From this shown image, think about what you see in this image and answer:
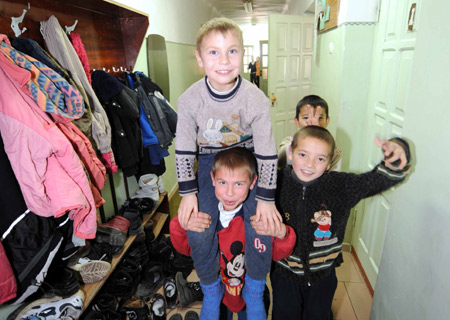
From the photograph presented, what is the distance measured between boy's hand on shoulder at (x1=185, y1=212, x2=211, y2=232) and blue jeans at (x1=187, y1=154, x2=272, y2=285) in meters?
0.04

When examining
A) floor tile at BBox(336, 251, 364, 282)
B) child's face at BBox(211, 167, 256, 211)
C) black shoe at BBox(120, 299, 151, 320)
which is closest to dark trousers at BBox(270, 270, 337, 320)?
child's face at BBox(211, 167, 256, 211)

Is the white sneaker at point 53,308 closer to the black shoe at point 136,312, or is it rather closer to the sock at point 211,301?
the black shoe at point 136,312

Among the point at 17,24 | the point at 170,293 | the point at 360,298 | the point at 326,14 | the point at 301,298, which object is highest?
the point at 326,14

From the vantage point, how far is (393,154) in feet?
3.45

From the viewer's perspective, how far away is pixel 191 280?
2.22 metres

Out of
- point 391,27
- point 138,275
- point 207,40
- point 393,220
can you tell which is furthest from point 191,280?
point 391,27

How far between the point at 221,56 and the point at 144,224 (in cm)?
159

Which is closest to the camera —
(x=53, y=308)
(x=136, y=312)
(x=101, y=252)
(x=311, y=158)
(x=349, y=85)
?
(x=311, y=158)

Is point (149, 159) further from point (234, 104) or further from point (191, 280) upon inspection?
point (234, 104)

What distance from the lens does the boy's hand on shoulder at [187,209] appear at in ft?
3.52

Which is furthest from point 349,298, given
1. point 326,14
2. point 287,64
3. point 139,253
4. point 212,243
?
point 287,64

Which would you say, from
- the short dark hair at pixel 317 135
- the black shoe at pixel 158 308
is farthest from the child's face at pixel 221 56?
the black shoe at pixel 158 308

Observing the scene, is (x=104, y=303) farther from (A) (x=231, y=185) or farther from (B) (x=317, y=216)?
(B) (x=317, y=216)

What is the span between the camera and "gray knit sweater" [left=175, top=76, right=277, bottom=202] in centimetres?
104
